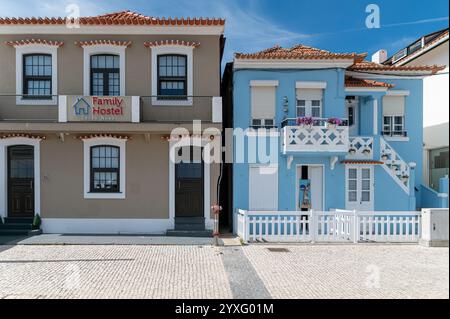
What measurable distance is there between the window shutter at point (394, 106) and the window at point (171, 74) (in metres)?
8.26

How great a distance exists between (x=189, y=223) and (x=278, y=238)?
329 centimetres

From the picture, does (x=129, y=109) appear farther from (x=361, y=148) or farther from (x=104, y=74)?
(x=361, y=148)

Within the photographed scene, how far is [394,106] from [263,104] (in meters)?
5.69

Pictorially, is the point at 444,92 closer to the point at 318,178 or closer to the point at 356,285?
the point at 356,285

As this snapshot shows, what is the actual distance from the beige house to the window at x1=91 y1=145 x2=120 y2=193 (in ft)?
0.12

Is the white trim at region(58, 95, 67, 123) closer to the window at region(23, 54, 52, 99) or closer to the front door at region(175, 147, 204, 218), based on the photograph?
the window at region(23, 54, 52, 99)

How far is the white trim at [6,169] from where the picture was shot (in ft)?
34.8

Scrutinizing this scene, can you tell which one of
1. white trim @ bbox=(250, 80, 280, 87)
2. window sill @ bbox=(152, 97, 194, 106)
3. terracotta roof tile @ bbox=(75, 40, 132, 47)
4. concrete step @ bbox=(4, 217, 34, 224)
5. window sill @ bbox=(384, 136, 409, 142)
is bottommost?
concrete step @ bbox=(4, 217, 34, 224)

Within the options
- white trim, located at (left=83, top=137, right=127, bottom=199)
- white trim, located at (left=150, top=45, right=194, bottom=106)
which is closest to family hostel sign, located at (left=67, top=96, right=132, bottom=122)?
white trim, located at (left=83, top=137, right=127, bottom=199)

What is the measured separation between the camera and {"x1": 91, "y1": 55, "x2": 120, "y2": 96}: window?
10.8 metres

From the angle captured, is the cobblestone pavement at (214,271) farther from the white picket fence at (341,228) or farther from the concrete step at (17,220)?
the concrete step at (17,220)

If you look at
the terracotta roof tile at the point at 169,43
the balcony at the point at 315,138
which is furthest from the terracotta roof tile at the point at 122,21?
the balcony at the point at 315,138
